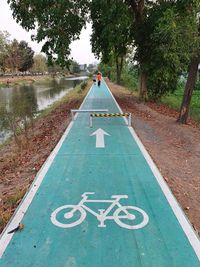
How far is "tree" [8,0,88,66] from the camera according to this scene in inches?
627

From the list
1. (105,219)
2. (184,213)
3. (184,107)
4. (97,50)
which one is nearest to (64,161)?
(105,219)

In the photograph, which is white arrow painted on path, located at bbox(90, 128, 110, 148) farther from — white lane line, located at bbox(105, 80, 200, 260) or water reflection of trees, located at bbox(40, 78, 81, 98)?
water reflection of trees, located at bbox(40, 78, 81, 98)

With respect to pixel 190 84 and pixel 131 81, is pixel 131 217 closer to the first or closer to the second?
pixel 190 84

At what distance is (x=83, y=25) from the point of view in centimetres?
1853

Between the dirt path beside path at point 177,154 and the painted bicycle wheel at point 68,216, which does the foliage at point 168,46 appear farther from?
the painted bicycle wheel at point 68,216

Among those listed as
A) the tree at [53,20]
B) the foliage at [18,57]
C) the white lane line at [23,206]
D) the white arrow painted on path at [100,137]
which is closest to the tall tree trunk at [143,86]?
the tree at [53,20]

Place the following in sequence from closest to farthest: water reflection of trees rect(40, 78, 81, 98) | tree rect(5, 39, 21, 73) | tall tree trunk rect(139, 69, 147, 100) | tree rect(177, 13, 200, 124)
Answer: tree rect(177, 13, 200, 124) < tall tree trunk rect(139, 69, 147, 100) < water reflection of trees rect(40, 78, 81, 98) < tree rect(5, 39, 21, 73)

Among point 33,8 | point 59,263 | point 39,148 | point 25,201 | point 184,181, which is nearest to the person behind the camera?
point 59,263

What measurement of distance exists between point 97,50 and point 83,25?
3.57 meters

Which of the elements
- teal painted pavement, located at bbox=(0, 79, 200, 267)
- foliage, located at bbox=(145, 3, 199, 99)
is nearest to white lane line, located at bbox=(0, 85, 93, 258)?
teal painted pavement, located at bbox=(0, 79, 200, 267)

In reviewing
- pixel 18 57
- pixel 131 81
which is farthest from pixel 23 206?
pixel 18 57

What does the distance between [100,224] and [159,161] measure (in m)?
3.98

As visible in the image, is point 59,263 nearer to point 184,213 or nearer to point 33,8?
point 184,213

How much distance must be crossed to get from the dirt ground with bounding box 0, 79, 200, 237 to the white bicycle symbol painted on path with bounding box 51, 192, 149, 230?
39.0 inches
